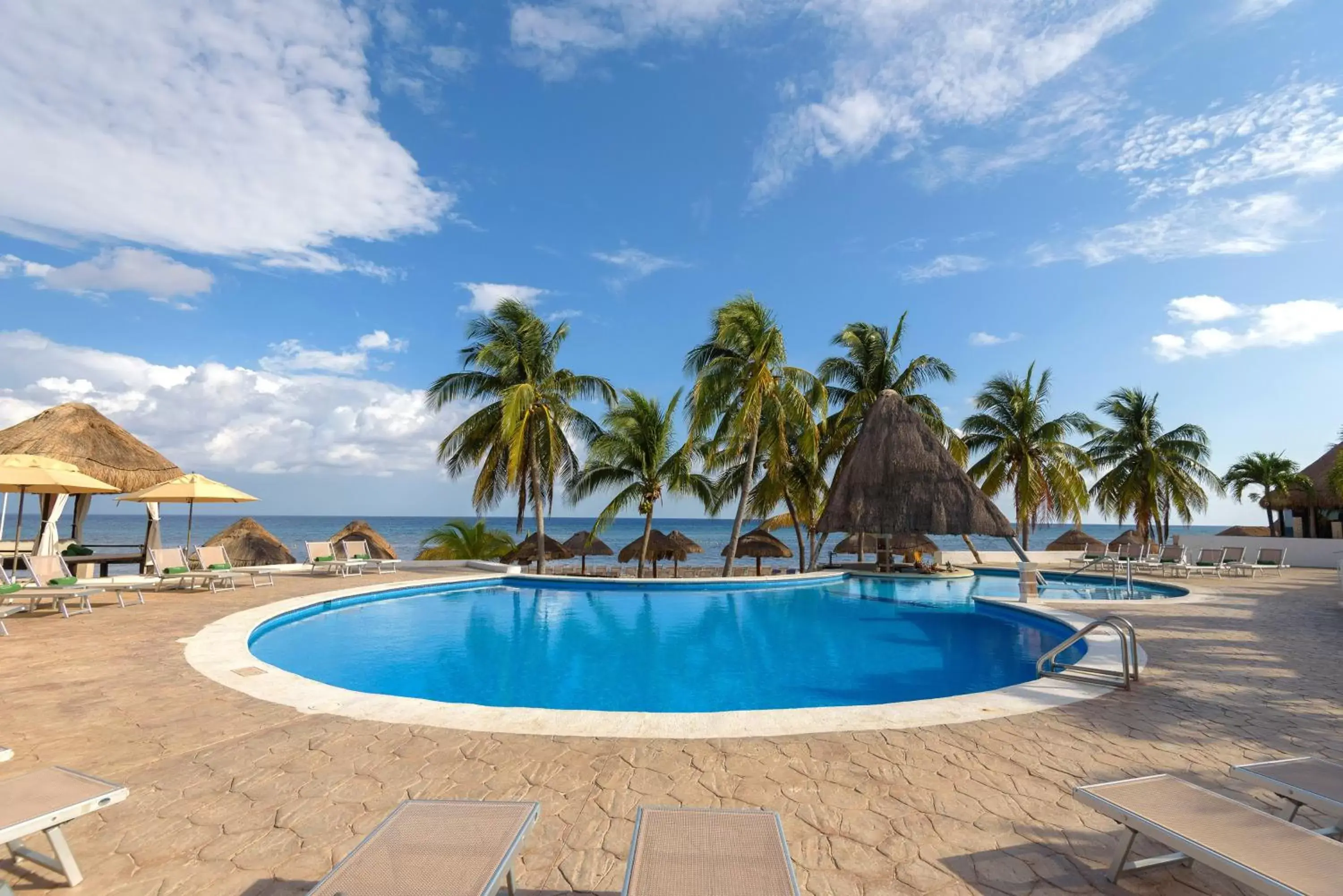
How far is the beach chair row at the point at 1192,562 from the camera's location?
16.5 metres

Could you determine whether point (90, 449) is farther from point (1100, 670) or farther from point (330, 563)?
point (1100, 670)

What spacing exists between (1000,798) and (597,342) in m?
18.2

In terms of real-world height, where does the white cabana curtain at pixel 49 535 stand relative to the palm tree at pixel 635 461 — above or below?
below

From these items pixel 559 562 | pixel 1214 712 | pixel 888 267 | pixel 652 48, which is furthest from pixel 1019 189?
pixel 559 562

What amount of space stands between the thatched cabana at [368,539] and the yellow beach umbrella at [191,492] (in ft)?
16.6

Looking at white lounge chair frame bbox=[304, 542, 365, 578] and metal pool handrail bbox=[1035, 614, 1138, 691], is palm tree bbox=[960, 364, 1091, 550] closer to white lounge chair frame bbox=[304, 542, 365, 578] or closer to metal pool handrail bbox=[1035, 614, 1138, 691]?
metal pool handrail bbox=[1035, 614, 1138, 691]

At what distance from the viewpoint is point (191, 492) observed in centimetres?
1279

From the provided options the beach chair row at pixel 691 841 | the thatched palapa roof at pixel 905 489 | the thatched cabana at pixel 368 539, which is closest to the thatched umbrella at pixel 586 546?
the thatched cabana at pixel 368 539

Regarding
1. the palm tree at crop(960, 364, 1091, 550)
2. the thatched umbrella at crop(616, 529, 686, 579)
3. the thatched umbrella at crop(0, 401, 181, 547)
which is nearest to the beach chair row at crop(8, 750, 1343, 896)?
the thatched umbrella at crop(0, 401, 181, 547)

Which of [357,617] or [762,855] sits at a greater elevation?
[762,855]

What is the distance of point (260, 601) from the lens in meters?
10.3

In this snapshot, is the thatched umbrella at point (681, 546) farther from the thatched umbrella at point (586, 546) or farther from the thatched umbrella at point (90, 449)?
the thatched umbrella at point (90, 449)

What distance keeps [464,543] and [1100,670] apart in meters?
17.2

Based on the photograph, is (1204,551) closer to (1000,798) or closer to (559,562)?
(1000,798)
